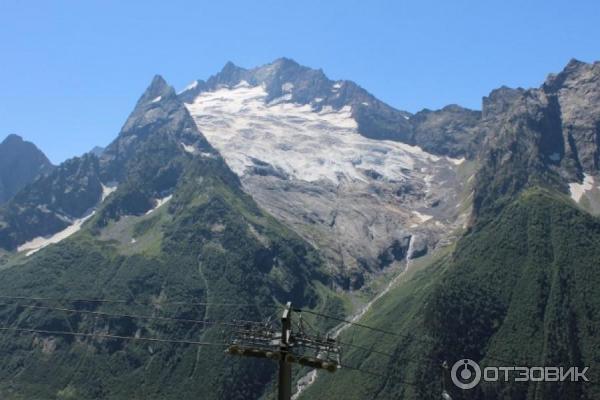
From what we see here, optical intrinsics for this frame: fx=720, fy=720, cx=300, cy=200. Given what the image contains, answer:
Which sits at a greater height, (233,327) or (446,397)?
(233,327)

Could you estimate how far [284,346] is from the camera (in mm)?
42625

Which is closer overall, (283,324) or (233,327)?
(283,324)

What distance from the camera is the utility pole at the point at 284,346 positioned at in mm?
42562

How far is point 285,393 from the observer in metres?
42.5

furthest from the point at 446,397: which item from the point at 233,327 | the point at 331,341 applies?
the point at 233,327

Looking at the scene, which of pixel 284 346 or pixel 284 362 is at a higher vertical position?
pixel 284 346

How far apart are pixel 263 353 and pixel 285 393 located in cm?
266

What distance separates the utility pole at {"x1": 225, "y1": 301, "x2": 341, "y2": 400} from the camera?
140 feet

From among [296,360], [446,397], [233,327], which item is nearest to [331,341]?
[296,360]

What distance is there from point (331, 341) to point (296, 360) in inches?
94.4

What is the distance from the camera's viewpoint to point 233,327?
45500 mm

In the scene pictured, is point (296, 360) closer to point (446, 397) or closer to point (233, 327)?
point (233, 327)

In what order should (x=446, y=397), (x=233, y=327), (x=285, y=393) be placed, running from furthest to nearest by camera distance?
(x=446, y=397) < (x=233, y=327) < (x=285, y=393)

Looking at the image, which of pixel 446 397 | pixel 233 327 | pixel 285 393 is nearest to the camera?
pixel 285 393
